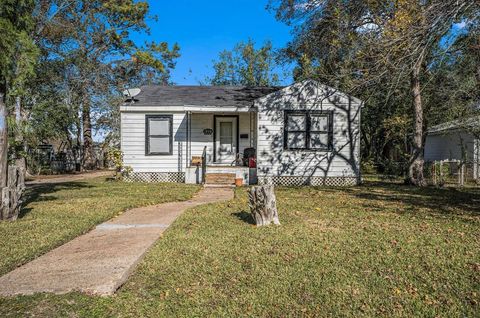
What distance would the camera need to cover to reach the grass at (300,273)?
3.22 meters

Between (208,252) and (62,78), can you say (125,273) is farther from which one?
(62,78)

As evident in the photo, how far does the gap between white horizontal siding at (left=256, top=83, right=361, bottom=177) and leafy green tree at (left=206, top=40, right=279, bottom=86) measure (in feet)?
62.5

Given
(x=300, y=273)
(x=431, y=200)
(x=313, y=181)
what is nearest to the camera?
(x=300, y=273)

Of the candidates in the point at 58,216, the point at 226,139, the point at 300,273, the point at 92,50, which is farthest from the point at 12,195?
the point at 92,50

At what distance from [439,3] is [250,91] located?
1049 cm

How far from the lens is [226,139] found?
15695 mm

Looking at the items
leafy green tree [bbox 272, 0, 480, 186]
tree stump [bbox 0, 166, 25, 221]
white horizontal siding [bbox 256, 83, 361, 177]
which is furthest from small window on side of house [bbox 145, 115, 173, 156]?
tree stump [bbox 0, 166, 25, 221]

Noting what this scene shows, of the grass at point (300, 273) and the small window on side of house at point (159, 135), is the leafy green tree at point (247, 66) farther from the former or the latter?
the grass at point (300, 273)

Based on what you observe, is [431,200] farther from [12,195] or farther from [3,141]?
[3,141]

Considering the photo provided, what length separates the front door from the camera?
51.0 ft

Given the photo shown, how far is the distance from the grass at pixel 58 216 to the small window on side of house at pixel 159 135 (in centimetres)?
339

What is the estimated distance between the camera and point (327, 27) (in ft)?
48.7

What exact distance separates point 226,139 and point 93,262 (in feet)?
38.1

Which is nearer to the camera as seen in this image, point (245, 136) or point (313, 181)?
point (313, 181)
